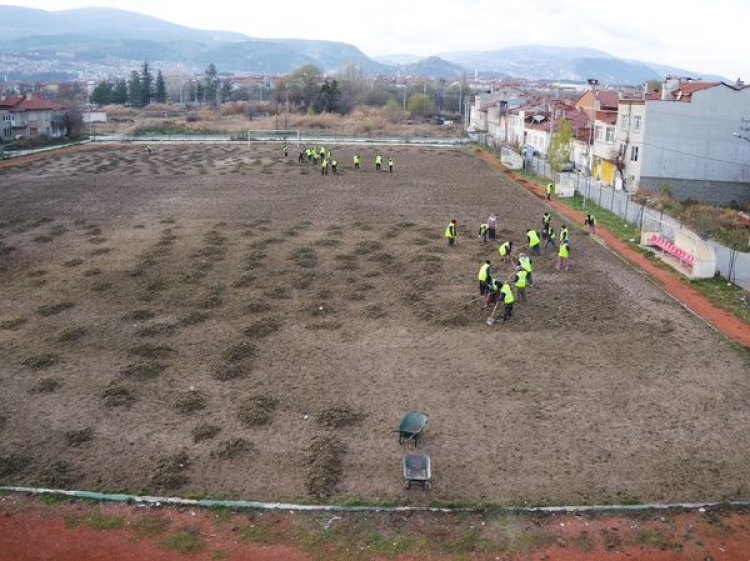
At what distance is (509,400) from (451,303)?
5820mm

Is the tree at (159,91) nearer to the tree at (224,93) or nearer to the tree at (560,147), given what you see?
the tree at (224,93)

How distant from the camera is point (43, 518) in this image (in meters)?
9.84

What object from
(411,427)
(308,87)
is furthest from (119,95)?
(411,427)

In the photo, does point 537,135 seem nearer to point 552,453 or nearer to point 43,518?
point 552,453

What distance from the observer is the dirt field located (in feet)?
36.4

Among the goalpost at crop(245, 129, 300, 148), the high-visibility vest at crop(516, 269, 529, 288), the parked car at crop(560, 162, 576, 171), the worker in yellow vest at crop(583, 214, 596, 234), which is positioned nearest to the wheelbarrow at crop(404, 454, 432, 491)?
the high-visibility vest at crop(516, 269, 529, 288)

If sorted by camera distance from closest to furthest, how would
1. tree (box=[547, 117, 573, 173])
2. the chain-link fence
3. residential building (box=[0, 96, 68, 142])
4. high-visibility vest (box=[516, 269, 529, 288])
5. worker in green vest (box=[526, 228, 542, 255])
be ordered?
high-visibility vest (box=[516, 269, 529, 288]) < the chain-link fence < worker in green vest (box=[526, 228, 542, 255]) < tree (box=[547, 117, 573, 173]) < residential building (box=[0, 96, 68, 142])

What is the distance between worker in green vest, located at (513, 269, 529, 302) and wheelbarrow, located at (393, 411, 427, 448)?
7.47 m

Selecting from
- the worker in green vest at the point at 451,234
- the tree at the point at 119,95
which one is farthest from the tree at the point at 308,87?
the worker in green vest at the point at 451,234

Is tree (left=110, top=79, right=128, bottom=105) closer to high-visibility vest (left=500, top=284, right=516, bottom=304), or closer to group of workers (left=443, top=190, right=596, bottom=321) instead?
group of workers (left=443, top=190, right=596, bottom=321)

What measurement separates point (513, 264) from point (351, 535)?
49.1 ft

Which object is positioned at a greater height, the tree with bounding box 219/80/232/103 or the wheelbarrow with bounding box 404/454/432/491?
A: the tree with bounding box 219/80/232/103

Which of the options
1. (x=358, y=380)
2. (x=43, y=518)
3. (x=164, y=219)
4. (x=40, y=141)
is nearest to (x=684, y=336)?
(x=358, y=380)

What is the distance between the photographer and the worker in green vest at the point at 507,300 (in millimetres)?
17484
